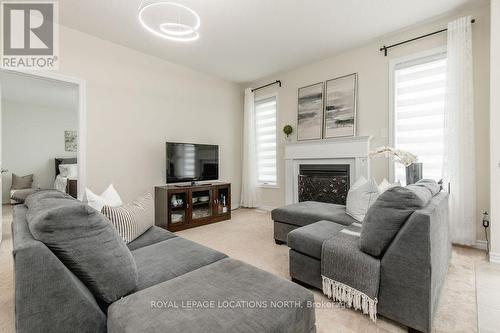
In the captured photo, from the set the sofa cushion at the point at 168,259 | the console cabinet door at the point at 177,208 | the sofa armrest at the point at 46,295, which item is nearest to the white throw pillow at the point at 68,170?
the console cabinet door at the point at 177,208

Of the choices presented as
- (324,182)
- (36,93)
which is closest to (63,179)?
(36,93)

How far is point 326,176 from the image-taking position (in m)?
3.82

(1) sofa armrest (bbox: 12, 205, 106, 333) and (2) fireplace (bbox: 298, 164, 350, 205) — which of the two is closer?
(1) sofa armrest (bbox: 12, 205, 106, 333)

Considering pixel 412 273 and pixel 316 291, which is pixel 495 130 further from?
pixel 316 291

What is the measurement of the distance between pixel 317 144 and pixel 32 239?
12.0ft

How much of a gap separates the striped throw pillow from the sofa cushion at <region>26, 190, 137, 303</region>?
0.63m

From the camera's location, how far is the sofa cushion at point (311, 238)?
67.9 inches

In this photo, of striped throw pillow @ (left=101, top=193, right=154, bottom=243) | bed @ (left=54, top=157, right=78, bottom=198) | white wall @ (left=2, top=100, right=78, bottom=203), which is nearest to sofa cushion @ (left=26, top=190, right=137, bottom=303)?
striped throw pillow @ (left=101, top=193, right=154, bottom=243)

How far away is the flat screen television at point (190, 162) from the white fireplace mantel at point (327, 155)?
1349 mm

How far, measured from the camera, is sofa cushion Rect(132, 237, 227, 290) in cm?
121

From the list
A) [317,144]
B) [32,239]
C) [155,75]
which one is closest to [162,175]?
[155,75]

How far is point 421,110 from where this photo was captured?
3.03 meters

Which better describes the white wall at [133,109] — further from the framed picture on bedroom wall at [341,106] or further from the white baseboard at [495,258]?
the white baseboard at [495,258]

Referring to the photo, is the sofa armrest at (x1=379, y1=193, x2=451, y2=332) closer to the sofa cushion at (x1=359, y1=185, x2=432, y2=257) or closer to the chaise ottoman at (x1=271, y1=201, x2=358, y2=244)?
the sofa cushion at (x1=359, y1=185, x2=432, y2=257)
